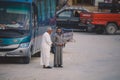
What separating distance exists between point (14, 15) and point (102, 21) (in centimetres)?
1918

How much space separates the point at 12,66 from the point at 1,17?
85.4 inches

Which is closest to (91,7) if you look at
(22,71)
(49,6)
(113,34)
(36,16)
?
(113,34)

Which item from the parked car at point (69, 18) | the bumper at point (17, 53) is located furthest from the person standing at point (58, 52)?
the parked car at point (69, 18)

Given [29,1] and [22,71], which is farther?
[29,1]

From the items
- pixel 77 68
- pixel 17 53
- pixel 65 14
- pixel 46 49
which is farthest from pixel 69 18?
pixel 46 49

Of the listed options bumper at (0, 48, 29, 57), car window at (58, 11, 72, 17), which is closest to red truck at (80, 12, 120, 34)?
car window at (58, 11, 72, 17)

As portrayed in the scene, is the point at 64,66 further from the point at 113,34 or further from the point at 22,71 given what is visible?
the point at 113,34

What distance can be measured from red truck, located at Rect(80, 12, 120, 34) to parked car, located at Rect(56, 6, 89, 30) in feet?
2.00

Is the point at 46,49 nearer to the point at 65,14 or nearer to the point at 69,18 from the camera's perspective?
the point at 69,18

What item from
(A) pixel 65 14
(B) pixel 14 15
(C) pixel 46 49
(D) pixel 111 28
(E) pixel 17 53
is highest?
(B) pixel 14 15

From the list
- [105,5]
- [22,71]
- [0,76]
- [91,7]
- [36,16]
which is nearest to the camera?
[0,76]

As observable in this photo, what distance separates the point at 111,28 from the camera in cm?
3956

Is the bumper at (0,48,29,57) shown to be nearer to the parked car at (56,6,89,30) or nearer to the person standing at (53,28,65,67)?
the person standing at (53,28,65,67)

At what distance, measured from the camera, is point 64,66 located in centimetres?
1991
